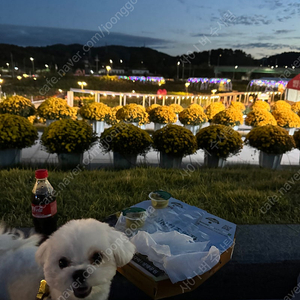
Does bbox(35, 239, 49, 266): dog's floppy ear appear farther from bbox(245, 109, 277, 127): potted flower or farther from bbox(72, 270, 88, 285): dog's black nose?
bbox(245, 109, 277, 127): potted flower

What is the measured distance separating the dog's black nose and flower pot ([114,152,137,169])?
3.51 meters

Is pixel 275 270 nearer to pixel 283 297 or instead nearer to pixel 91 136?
pixel 283 297

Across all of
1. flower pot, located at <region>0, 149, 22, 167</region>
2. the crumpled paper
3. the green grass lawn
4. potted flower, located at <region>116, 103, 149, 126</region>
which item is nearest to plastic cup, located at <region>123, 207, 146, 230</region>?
the crumpled paper

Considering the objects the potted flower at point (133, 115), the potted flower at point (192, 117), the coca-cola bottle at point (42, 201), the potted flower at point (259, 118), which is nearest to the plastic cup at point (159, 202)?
the coca-cola bottle at point (42, 201)

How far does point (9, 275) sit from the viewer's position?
4.50 feet

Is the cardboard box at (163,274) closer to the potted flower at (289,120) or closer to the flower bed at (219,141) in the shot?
the flower bed at (219,141)

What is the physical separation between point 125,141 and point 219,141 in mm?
1661

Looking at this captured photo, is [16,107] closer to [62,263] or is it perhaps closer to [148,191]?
[148,191]

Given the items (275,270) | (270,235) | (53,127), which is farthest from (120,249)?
(53,127)

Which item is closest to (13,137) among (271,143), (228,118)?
(271,143)

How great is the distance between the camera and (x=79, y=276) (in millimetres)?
1056

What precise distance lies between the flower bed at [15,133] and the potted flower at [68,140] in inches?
11.2

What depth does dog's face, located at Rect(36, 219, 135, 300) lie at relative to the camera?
107 cm

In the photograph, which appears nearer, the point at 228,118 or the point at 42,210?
the point at 42,210
